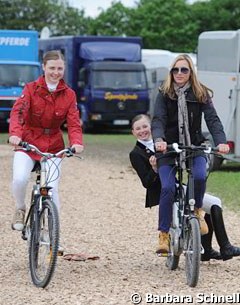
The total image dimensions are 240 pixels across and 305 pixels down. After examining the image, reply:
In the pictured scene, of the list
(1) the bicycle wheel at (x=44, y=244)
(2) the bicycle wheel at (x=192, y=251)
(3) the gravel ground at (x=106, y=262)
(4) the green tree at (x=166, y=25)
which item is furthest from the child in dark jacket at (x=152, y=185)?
(4) the green tree at (x=166, y=25)

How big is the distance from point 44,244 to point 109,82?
24270 millimetres

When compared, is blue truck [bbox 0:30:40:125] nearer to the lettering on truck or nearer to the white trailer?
the lettering on truck

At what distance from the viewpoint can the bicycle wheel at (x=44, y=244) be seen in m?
7.62

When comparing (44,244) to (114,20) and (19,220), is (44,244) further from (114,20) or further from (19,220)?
(114,20)

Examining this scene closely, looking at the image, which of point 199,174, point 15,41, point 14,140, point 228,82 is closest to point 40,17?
point 15,41

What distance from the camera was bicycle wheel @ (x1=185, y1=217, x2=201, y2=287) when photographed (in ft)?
25.0

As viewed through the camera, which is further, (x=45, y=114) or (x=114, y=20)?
(x=114, y=20)

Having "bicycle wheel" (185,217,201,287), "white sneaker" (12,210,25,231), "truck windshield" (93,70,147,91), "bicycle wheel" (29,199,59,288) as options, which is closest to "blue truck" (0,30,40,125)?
"truck windshield" (93,70,147,91)

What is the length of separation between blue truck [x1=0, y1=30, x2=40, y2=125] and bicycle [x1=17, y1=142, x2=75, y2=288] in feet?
75.5

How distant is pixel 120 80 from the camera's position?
31.9 meters

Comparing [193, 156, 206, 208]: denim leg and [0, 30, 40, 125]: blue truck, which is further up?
[193, 156, 206, 208]: denim leg

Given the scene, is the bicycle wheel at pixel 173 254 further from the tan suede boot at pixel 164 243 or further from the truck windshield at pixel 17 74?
the truck windshield at pixel 17 74

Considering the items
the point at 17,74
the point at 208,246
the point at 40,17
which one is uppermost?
the point at 40,17

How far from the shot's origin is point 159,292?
24.7 feet
